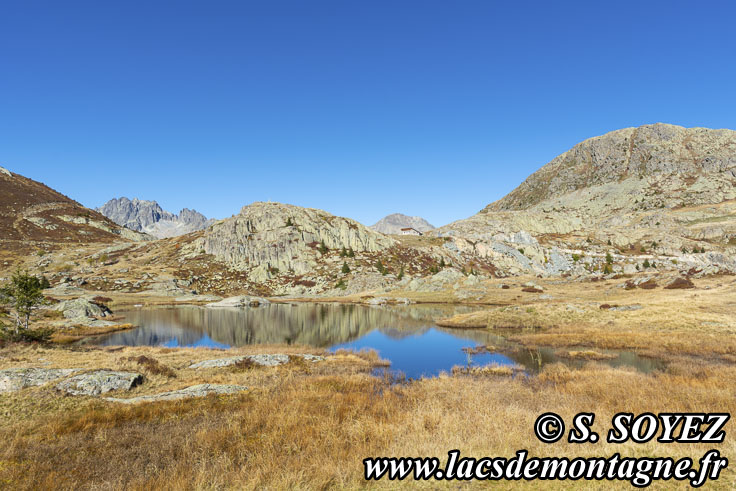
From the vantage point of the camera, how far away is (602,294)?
247ft

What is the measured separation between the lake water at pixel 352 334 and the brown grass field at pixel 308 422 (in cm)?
526

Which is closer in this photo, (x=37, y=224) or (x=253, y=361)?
(x=253, y=361)

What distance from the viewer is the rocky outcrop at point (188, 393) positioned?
717 inches

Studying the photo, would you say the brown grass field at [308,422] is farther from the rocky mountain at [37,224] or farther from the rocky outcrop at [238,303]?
the rocky mountain at [37,224]

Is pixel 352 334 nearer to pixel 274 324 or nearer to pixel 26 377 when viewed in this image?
pixel 274 324

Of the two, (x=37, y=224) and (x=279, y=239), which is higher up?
(x=37, y=224)

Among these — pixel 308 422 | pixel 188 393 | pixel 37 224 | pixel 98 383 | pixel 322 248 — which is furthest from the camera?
pixel 37 224

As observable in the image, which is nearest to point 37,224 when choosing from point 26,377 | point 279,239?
point 279,239

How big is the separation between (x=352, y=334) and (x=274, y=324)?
59.9ft

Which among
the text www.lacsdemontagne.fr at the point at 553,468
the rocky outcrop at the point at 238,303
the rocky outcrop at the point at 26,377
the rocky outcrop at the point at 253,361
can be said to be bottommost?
the rocky outcrop at the point at 238,303

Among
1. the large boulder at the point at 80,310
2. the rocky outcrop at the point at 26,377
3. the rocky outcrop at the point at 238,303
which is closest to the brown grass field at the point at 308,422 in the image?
the rocky outcrop at the point at 26,377

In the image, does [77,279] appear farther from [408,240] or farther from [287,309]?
[408,240]

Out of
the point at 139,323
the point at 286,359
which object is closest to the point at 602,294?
the point at 286,359

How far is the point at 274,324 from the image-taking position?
65188 mm
